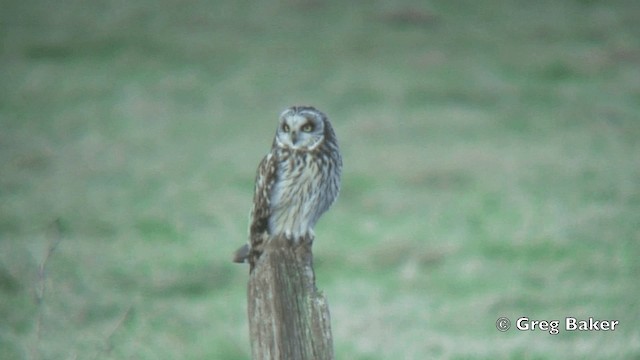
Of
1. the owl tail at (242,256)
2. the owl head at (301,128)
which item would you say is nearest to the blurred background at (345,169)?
the owl tail at (242,256)

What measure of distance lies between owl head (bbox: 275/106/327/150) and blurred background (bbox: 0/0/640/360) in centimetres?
135

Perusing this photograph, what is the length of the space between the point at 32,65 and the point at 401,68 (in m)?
6.20

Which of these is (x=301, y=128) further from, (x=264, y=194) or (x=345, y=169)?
(x=345, y=169)

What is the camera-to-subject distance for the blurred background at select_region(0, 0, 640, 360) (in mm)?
10133

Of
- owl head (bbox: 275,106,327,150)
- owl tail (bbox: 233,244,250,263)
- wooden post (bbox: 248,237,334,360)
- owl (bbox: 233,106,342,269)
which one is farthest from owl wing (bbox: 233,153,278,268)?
wooden post (bbox: 248,237,334,360)

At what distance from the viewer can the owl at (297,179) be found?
723 centimetres

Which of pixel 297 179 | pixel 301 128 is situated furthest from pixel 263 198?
pixel 301 128

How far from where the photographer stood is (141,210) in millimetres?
14539

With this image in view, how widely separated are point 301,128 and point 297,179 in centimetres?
32

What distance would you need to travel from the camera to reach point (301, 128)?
716cm

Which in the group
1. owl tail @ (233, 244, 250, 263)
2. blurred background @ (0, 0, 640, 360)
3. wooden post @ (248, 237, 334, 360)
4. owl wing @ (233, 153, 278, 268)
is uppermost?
blurred background @ (0, 0, 640, 360)

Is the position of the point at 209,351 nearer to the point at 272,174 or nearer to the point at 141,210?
the point at 272,174

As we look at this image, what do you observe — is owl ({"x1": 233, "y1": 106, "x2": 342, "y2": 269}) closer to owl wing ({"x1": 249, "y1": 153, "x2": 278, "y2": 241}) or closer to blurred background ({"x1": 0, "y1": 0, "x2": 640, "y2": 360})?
owl wing ({"x1": 249, "y1": 153, "x2": 278, "y2": 241})

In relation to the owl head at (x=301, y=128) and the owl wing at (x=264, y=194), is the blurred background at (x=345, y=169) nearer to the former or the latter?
the owl wing at (x=264, y=194)
